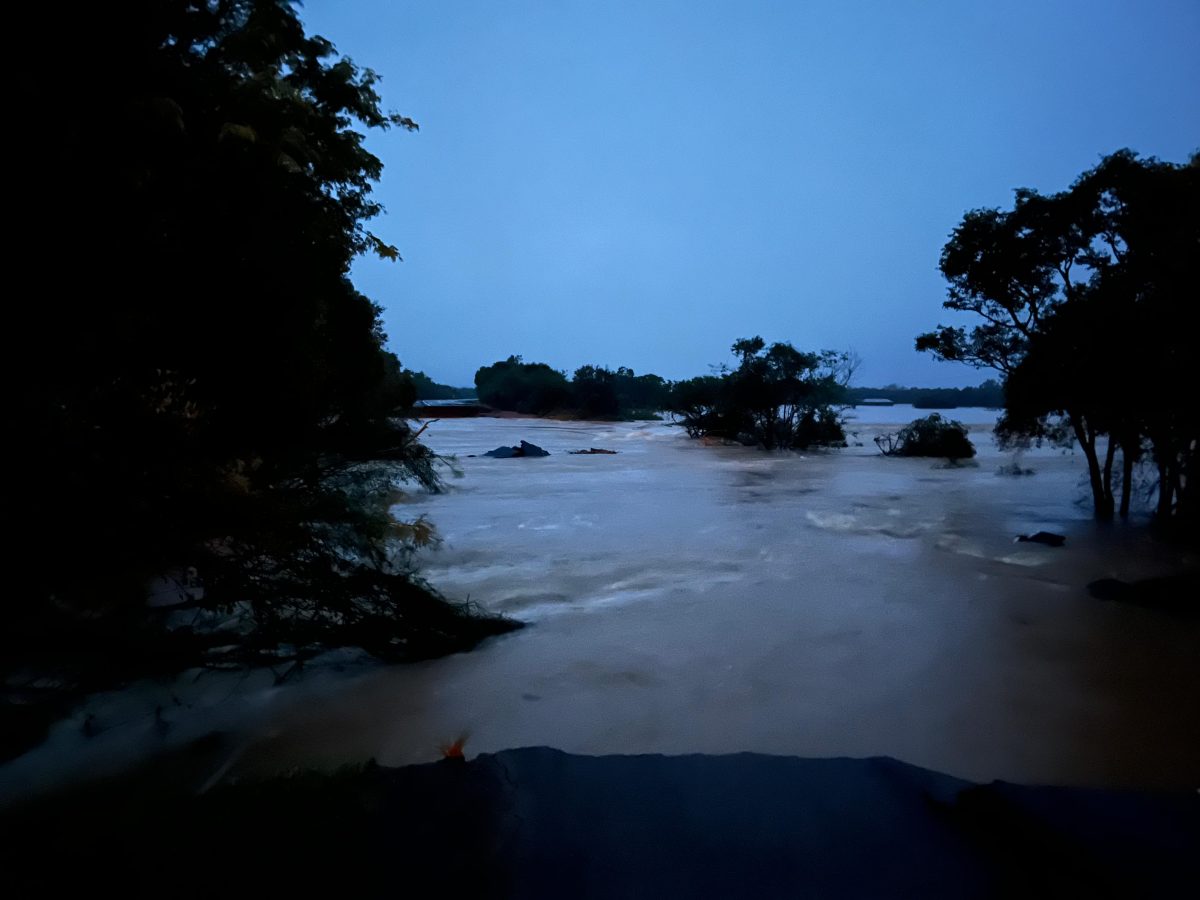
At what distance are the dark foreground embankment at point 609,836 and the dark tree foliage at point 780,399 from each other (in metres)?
28.0

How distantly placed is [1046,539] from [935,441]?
19771 mm

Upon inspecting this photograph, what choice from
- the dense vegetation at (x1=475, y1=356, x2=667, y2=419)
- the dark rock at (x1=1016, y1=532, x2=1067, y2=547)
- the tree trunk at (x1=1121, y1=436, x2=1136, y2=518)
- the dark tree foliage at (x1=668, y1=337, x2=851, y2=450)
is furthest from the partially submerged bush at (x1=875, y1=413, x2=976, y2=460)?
the dense vegetation at (x1=475, y1=356, x2=667, y2=419)

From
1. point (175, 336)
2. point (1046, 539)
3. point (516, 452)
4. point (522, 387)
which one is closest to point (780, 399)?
point (516, 452)

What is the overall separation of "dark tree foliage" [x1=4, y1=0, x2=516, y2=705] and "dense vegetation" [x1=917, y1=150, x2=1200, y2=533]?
10087mm

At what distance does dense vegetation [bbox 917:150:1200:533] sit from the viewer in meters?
8.29

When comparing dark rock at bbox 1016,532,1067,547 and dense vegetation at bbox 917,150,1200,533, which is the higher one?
dense vegetation at bbox 917,150,1200,533

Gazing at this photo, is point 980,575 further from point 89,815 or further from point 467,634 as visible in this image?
point 89,815

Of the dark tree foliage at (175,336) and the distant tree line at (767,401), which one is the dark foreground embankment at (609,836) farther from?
the distant tree line at (767,401)

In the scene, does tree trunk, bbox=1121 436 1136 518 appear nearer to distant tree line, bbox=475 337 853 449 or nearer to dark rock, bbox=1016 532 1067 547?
dark rock, bbox=1016 532 1067 547

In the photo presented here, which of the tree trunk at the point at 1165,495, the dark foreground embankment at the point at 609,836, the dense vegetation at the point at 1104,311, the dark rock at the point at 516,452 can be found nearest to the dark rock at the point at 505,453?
the dark rock at the point at 516,452

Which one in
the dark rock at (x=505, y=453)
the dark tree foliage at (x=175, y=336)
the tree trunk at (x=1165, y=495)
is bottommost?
the dark rock at (x=505, y=453)

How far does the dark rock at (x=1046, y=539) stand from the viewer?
371 inches

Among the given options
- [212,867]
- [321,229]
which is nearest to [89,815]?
[212,867]

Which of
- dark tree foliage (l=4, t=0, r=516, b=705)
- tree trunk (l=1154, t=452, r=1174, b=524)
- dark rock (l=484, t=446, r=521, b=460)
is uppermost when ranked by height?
dark tree foliage (l=4, t=0, r=516, b=705)
